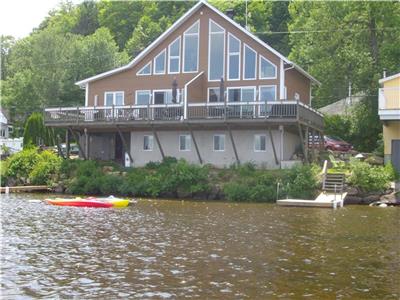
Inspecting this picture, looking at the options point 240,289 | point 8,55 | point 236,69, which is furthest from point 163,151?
point 8,55

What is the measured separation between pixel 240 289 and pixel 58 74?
63.1m

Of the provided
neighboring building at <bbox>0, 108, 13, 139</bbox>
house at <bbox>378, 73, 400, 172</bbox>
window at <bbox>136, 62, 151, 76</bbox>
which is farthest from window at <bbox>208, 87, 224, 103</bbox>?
neighboring building at <bbox>0, 108, 13, 139</bbox>

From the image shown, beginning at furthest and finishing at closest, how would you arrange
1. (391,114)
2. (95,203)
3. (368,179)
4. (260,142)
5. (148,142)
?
(148,142), (260,142), (391,114), (368,179), (95,203)

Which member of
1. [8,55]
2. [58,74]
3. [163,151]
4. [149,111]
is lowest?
[163,151]

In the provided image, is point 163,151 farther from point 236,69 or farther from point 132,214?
point 132,214

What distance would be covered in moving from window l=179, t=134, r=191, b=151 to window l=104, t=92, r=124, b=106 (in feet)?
18.9

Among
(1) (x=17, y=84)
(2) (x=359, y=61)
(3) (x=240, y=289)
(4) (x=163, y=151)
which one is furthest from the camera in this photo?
(1) (x=17, y=84)

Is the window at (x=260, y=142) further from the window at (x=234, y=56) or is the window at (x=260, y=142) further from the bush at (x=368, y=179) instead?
the bush at (x=368, y=179)

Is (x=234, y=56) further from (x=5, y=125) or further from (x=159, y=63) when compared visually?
(x=5, y=125)

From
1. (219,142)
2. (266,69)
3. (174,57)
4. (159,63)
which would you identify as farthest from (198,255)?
(159,63)

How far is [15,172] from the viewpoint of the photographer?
132ft

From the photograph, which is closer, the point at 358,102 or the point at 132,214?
the point at 132,214

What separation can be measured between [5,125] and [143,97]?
4247 centimetres

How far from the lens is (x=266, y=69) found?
39.0m
